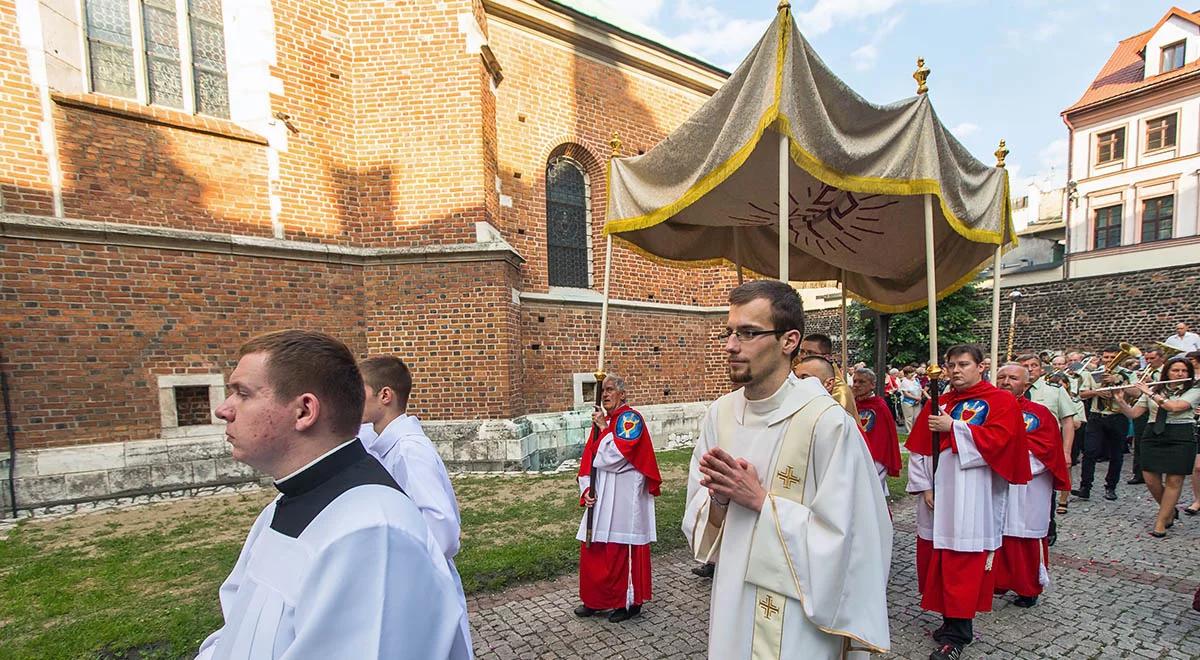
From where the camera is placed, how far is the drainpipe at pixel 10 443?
6.43m

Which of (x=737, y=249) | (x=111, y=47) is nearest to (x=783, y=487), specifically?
(x=737, y=249)

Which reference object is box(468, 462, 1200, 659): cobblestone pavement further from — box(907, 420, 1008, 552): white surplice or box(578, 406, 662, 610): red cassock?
box(907, 420, 1008, 552): white surplice

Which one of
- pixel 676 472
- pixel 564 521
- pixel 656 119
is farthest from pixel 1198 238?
pixel 564 521

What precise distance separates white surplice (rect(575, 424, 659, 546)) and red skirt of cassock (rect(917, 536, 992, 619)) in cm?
205

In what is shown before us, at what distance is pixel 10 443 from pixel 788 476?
9351 millimetres

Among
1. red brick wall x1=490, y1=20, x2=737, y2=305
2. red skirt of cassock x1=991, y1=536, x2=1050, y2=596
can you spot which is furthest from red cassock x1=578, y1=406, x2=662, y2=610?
red brick wall x1=490, y1=20, x2=737, y2=305

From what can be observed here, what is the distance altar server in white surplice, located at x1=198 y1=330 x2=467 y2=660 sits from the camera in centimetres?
121

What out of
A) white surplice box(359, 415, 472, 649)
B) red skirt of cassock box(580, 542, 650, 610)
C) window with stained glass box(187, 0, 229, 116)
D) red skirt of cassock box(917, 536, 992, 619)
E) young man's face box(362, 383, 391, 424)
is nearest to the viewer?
white surplice box(359, 415, 472, 649)

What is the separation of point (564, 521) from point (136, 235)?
704cm

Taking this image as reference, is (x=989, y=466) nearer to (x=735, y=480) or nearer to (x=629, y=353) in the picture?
(x=735, y=480)

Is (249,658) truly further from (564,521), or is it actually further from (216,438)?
(216,438)

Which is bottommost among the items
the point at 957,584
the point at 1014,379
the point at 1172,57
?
the point at 957,584

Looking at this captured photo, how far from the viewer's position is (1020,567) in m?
4.11

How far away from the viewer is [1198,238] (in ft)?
79.0
